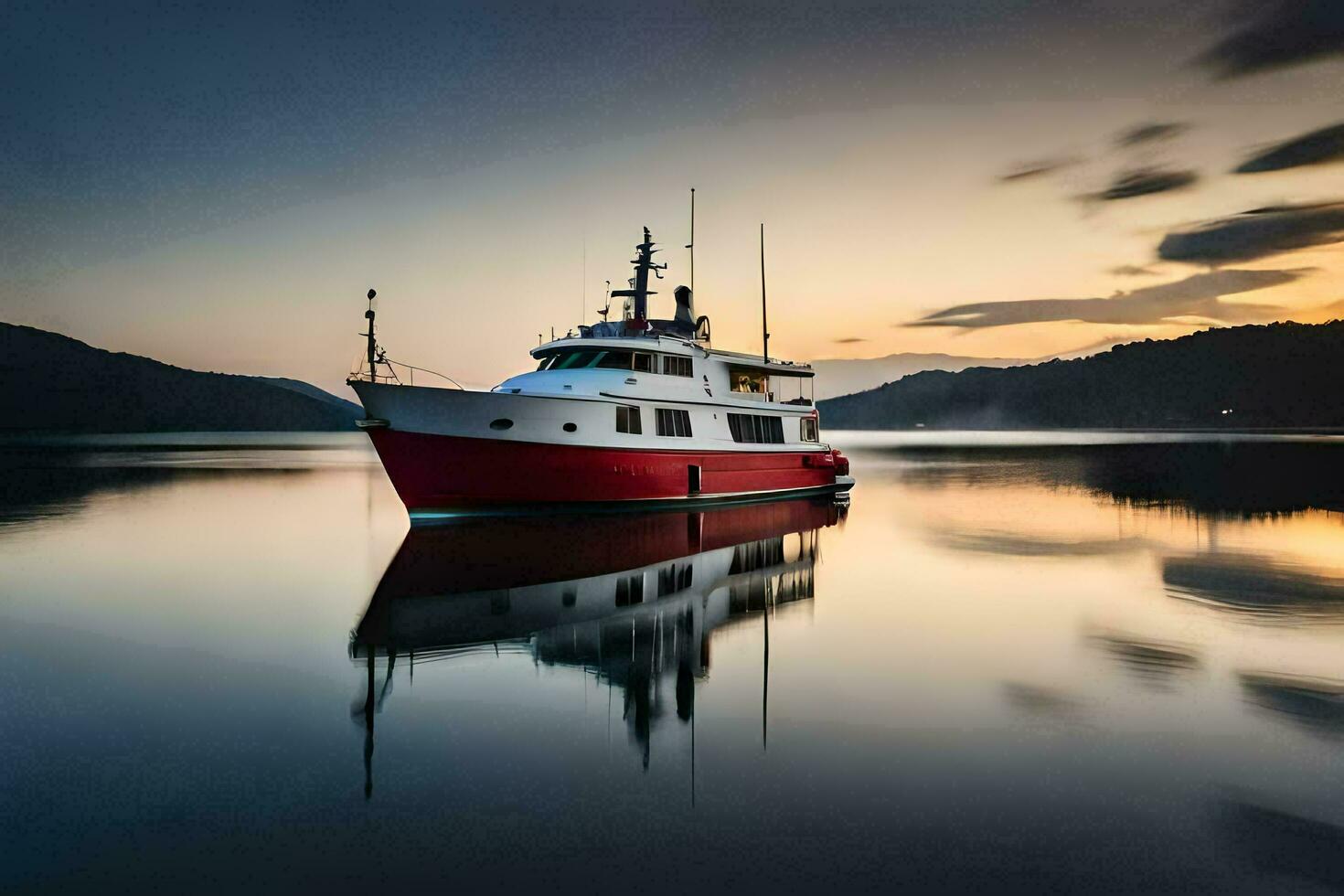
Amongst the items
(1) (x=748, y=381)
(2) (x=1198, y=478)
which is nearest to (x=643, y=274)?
(1) (x=748, y=381)

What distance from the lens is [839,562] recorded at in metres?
17.3

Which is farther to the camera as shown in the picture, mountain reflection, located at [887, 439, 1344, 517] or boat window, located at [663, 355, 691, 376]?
mountain reflection, located at [887, 439, 1344, 517]

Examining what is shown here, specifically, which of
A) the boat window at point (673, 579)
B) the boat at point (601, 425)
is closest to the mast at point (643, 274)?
the boat at point (601, 425)

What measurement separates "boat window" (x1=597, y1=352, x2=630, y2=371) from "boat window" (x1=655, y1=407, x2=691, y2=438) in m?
1.69

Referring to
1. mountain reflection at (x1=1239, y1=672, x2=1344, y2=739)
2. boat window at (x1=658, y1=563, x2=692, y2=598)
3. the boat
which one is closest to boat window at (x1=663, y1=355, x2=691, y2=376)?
the boat

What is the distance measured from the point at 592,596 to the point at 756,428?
15851 millimetres

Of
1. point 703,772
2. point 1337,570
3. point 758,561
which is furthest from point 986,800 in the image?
point 1337,570

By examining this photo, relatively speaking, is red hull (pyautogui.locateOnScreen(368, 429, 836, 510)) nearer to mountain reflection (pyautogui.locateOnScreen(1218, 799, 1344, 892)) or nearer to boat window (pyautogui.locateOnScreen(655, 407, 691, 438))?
boat window (pyautogui.locateOnScreen(655, 407, 691, 438))

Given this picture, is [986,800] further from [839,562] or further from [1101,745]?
[839,562]

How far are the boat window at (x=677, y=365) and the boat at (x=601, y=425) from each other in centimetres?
Result: 3

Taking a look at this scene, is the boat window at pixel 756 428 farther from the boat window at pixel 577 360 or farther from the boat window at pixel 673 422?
the boat window at pixel 577 360

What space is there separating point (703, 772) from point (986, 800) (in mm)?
2131

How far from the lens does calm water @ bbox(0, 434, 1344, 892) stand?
4.79m

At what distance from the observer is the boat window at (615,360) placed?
2232cm
